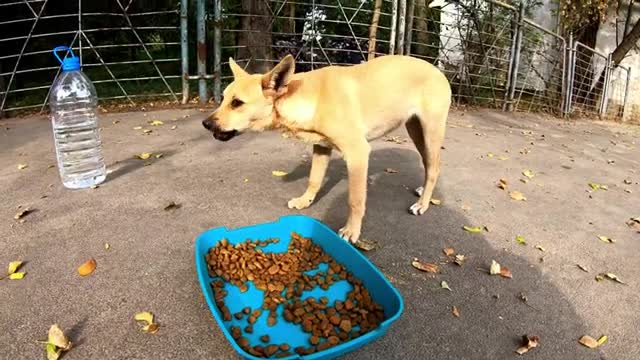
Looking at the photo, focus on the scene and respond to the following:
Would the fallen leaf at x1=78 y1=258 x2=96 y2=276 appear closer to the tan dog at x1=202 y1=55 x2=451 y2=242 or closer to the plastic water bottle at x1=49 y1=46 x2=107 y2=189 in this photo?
the tan dog at x1=202 y1=55 x2=451 y2=242

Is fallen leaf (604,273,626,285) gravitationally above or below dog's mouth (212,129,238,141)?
below

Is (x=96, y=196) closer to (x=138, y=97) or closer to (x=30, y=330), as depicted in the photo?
(x=30, y=330)

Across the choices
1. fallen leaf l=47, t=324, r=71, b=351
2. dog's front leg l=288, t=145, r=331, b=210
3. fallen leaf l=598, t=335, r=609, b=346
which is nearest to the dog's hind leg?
dog's front leg l=288, t=145, r=331, b=210

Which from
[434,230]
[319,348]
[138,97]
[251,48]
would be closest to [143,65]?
[138,97]

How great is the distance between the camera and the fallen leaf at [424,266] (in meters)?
3.03

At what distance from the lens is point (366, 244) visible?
3326 millimetres

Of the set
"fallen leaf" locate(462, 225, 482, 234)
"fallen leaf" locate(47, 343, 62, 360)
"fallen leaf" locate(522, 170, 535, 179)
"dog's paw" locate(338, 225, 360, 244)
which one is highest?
"fallen leaf" locate(522, 170, 535, 179)

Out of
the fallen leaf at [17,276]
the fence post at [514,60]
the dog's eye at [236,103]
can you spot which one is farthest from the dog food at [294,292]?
the fence post at [514,60]

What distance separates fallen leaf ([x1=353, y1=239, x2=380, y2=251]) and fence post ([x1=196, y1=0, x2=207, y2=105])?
5474 mm

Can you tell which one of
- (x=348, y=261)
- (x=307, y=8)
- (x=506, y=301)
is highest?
(x=307, y=8)

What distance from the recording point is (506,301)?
2.77m

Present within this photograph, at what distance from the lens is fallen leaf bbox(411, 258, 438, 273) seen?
3.03m

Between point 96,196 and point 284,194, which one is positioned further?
point 284,194

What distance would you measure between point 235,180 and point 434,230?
1919mm
